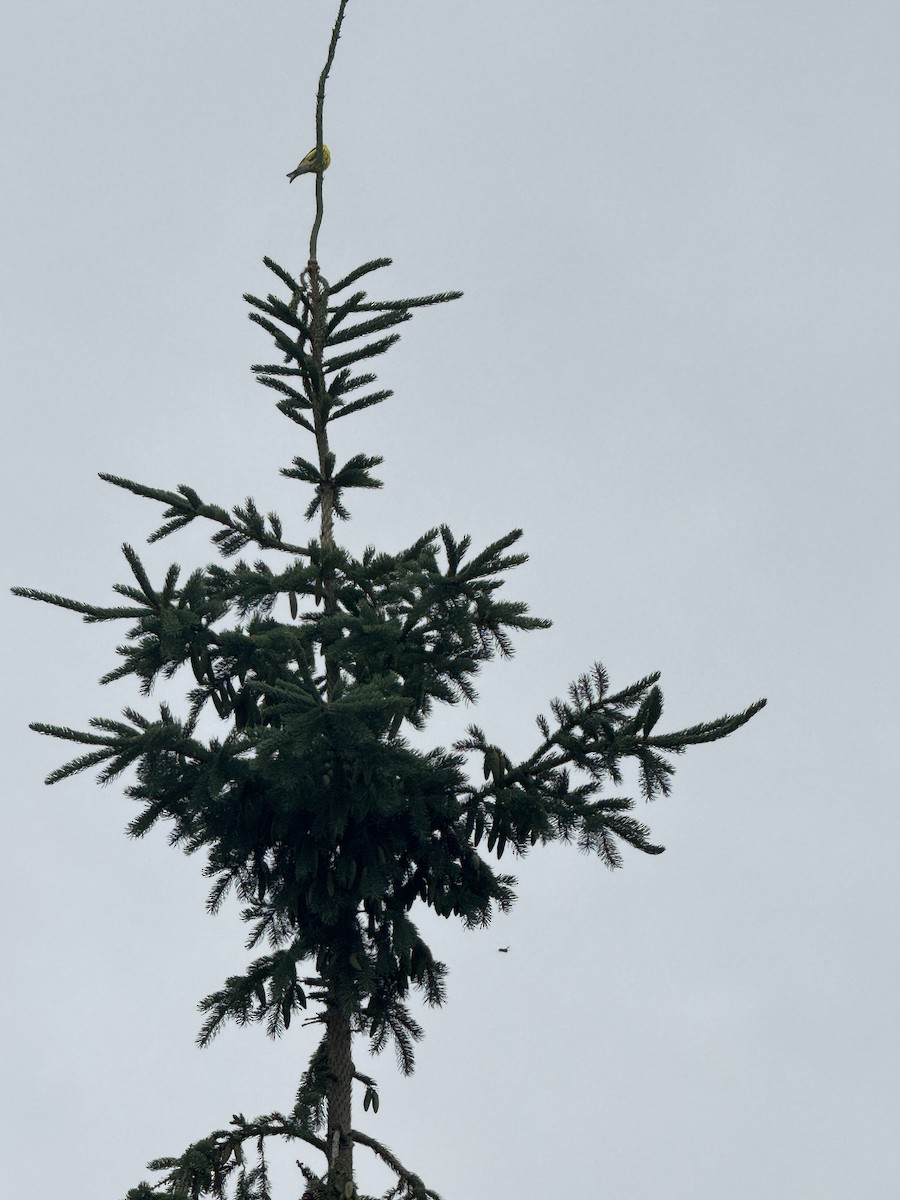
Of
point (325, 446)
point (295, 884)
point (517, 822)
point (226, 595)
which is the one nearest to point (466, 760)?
point (517, 822)

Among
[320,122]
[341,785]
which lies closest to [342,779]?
[341,785]

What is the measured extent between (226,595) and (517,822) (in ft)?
9.04

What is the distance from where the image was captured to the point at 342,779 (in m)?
10.4

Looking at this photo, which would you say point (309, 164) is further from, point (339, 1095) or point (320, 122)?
point (339, 1095)

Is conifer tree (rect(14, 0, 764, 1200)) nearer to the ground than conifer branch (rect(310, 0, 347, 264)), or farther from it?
nearer to the ground

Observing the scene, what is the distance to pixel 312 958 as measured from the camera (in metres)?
11.0

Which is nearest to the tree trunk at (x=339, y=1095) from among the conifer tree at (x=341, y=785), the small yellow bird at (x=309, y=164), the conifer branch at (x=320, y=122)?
the conifer tree at (x=341, y=785)

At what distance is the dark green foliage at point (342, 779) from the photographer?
32.8 ft

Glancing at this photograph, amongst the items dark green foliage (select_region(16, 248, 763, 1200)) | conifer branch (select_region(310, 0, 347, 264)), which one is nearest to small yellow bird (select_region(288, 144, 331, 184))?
conifer branch (select_region(310, 0, 347, 264))

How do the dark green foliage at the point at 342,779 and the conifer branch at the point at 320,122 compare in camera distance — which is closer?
the dark green foliage at the point at 342,779

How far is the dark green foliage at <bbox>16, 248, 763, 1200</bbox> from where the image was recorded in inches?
393

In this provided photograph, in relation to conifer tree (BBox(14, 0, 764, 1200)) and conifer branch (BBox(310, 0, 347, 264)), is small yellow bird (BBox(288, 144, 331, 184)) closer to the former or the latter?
conifer branch (BBox(310, 0, 347, 264))

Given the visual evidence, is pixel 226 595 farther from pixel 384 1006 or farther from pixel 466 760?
pixel 384 1006

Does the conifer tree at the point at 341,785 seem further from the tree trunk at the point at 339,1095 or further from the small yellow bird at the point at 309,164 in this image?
the small yellow bird at the point at 309,164
